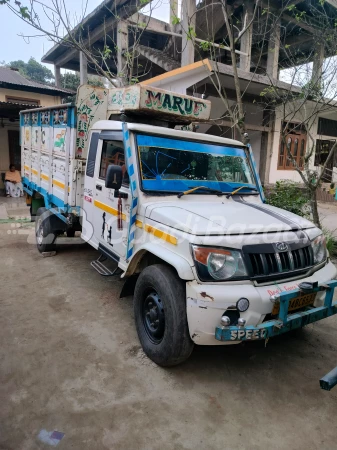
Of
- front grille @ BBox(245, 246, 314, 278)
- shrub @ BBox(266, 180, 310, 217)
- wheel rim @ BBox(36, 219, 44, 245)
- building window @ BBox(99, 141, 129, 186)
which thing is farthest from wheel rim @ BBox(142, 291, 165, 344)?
shrub @ BBox(266, 180, 310, 217)

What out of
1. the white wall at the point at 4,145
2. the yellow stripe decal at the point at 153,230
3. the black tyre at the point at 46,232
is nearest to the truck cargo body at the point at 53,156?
the black tyre at the point at 46,232

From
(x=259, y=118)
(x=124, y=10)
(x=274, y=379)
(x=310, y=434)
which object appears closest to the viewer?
(x=310, y=434)

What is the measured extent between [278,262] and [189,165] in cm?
153

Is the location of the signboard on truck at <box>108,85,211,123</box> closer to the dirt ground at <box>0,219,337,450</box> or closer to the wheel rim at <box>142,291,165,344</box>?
the wheel rim at <box>142,291,165,344</box>

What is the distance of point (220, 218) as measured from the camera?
280 cm

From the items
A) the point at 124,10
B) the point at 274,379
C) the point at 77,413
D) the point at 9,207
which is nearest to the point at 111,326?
the point at 77,413

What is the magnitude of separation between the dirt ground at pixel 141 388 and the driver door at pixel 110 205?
84 cm

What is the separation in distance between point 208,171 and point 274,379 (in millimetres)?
2205

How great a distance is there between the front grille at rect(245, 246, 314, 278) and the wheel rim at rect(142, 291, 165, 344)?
0.88 m

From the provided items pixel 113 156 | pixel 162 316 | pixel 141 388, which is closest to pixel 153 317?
pixel 162 316

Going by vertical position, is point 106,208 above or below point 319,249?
above

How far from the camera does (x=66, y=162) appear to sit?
4.72 meters

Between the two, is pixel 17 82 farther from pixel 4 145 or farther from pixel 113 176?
pixel 113 176

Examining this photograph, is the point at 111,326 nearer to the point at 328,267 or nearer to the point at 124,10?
the point at 328,267
